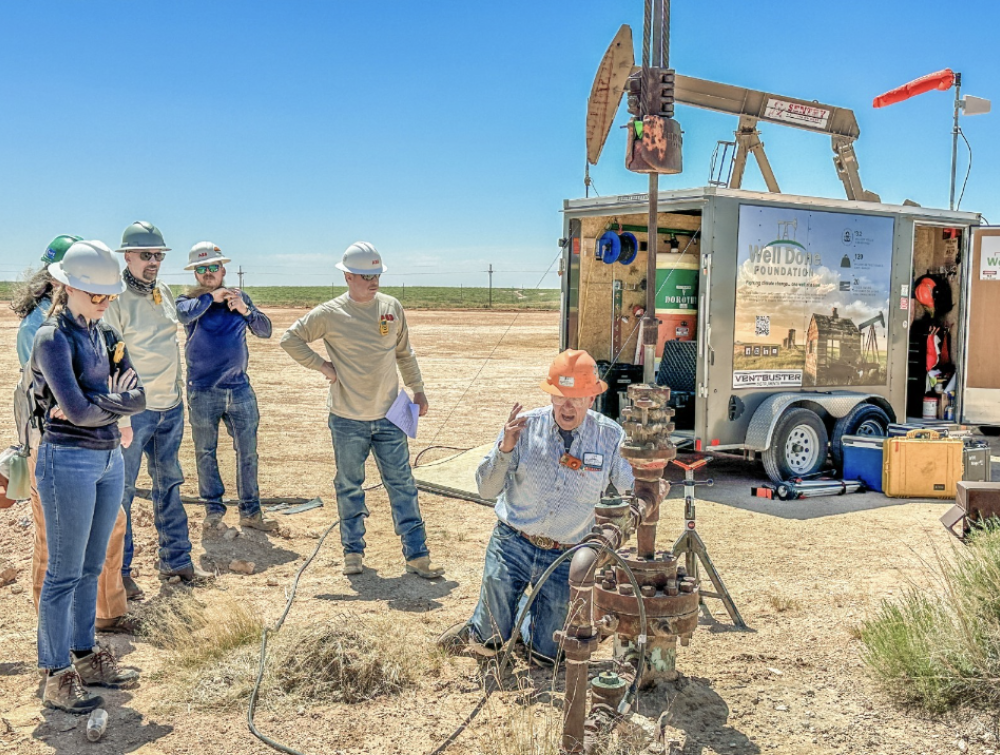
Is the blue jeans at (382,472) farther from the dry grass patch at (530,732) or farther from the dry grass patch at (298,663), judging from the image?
the dry grass patch at (530,732)

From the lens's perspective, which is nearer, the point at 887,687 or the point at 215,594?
the point at 887,687

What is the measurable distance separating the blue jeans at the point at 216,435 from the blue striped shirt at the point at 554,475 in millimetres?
2609

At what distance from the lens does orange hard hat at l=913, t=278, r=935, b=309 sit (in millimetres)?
10641

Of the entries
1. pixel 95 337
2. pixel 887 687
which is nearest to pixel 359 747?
pixel 95 337

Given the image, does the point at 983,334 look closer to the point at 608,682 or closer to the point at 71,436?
the point at 608,682

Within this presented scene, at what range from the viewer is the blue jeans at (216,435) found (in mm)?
6328

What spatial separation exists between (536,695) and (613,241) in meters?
6.11

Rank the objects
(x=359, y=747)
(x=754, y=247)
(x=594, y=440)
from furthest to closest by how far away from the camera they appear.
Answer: (x=754, y=247), (x=594, y=440), (x=359, y=747)

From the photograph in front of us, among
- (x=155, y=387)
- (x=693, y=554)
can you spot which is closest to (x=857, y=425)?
(x=693, y=554)

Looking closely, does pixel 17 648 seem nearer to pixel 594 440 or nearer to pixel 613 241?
pixel 594 440

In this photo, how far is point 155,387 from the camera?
5254 millimetres

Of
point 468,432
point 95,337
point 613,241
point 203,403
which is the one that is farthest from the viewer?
point 468,432

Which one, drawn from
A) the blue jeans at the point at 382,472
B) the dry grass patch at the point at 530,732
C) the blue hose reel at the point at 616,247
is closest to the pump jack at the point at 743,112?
the blue hose reel at the point at 616,247

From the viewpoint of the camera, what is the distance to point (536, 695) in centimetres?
390
